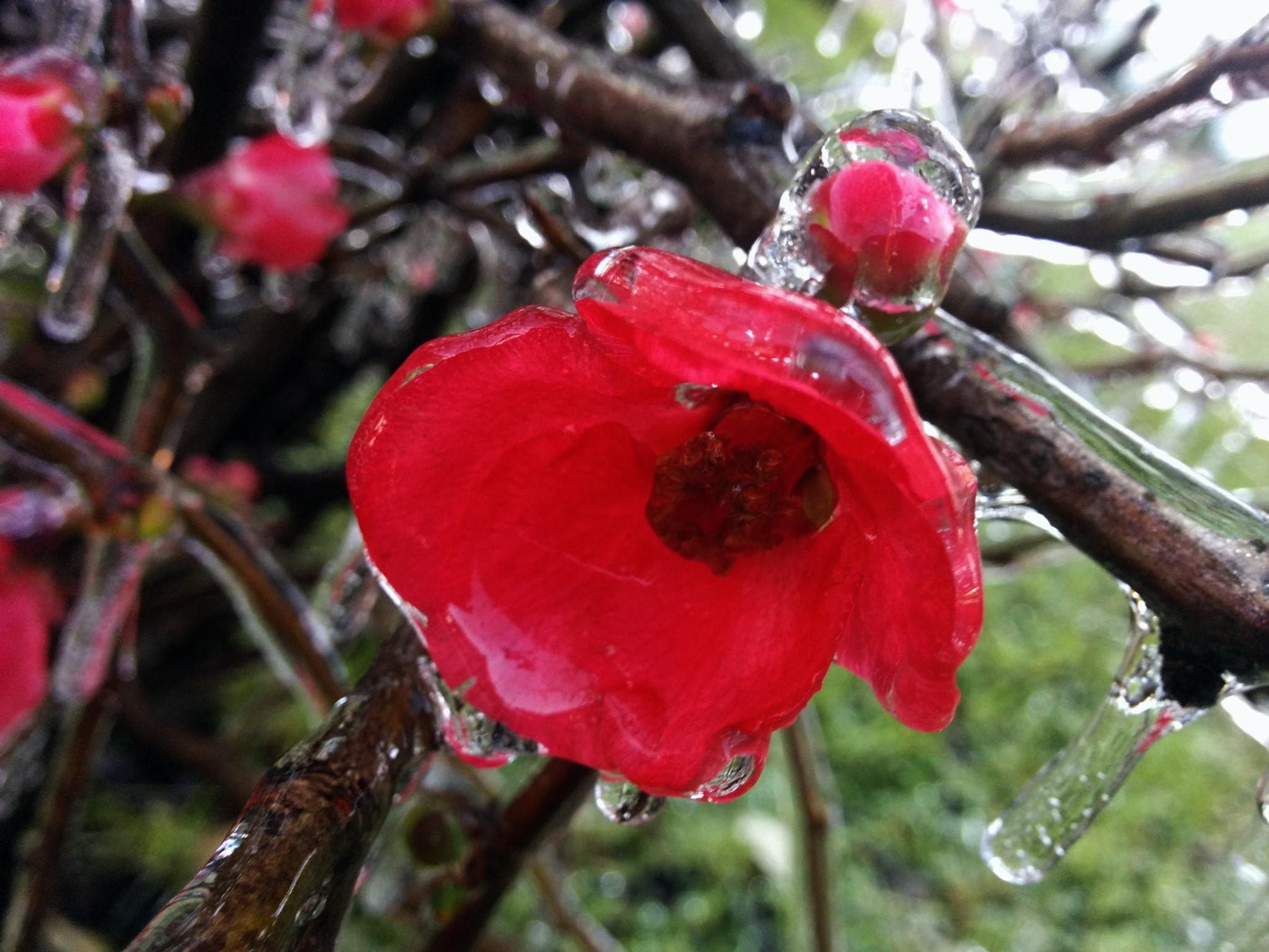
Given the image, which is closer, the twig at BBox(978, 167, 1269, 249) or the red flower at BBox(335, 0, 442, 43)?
the twig at BBox(978, 167, 1269, 249)

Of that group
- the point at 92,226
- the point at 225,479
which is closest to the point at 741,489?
the point at 92,226

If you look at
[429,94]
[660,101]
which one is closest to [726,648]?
[660,101]

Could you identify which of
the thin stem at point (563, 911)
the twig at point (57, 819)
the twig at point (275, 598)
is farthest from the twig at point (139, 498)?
the thin stem at point (563, 911)

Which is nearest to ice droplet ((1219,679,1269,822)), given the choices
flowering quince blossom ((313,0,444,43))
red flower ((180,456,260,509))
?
flowering quince blossom ((313,0,444,43))

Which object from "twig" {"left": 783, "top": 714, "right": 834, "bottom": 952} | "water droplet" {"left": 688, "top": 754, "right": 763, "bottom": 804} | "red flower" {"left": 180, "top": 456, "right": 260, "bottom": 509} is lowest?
"red flower" {"left": 180, "top": 456, "right": 260, "bottom": 509}

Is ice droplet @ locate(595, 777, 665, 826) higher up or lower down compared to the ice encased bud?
lower down

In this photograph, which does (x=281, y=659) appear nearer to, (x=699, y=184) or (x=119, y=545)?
(x=119, y=545)

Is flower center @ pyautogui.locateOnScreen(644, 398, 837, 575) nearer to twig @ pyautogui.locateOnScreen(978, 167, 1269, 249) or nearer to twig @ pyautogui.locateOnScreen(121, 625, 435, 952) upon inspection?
twig @ pyautogui.locateOnScreen(121, 625, 435, 952)

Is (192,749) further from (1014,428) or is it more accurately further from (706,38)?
(1014,428)
